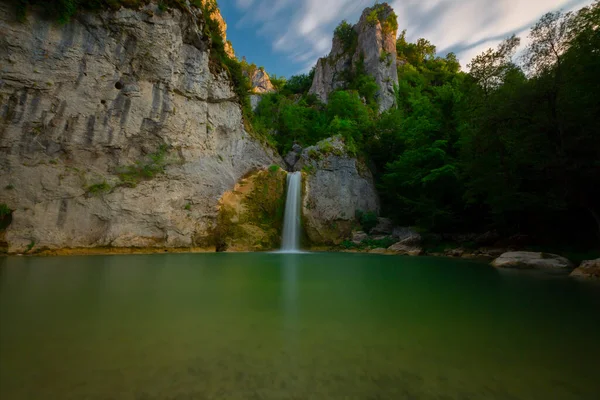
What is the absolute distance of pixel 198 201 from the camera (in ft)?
53.1

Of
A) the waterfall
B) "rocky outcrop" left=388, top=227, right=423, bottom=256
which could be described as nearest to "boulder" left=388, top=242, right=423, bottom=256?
"rocky outcrop" left=388, top=227, right=423, bottom=256

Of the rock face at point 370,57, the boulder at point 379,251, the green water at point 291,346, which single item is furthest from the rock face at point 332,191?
the green water at point 291,346

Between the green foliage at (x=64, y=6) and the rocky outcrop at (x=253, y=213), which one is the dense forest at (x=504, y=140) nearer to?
the green foliage at (x=64, y=6)

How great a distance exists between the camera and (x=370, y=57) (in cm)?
3491

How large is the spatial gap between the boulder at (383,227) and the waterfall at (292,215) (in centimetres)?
536

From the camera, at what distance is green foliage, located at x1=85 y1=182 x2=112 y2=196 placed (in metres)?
13.0

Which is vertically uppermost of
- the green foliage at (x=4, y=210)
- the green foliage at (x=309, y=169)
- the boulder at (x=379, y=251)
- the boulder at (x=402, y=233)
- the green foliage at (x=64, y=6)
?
the green foliage at (x=64, y=6)

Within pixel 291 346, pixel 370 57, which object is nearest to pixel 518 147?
pixel 291 346

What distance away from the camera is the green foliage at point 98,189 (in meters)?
13.0

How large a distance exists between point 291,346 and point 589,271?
839 cm

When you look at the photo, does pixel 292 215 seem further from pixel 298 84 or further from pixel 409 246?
pixel 298 84

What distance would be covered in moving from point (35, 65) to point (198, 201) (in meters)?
9.22

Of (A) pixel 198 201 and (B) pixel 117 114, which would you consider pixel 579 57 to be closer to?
(A) pixel 198 201

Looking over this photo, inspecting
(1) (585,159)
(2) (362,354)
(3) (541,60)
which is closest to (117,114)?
(2) (362,354)
